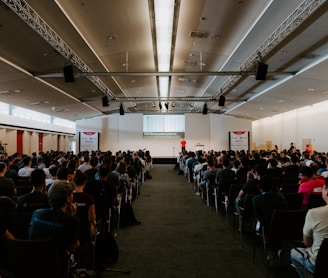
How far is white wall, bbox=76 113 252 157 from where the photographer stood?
2170 centimetres

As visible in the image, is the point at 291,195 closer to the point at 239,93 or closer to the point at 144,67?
the point at 144,67

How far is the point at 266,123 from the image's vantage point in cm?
2255

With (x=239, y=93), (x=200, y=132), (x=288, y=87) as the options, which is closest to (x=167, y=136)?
(x=200, y=132)

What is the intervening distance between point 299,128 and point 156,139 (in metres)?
10.1

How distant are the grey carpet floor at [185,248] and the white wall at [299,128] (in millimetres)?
10853

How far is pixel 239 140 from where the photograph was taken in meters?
19.9

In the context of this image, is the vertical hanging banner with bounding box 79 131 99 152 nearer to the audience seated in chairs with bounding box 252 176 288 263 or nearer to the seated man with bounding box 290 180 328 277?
the audience seated in chairs with bounding box 252 176 288 263

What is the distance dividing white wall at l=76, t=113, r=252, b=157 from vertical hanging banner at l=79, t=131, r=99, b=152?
1709mm

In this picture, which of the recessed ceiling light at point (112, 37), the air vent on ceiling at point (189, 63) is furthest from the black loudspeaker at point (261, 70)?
the recessed ceiling light at point (112, 37)

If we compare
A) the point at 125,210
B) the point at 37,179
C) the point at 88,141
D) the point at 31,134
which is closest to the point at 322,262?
the point at 37,179

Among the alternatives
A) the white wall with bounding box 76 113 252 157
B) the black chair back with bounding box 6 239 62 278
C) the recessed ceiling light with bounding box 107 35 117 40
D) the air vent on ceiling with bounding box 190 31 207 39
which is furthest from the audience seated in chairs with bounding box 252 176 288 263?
the white wall with bounding box 76 113 252 157

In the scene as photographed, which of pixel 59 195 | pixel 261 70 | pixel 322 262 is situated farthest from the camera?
pixel 261 70

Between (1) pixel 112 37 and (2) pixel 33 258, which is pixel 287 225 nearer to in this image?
(2) pixel 33 258

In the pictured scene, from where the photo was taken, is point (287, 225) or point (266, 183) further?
point (266, 183)
